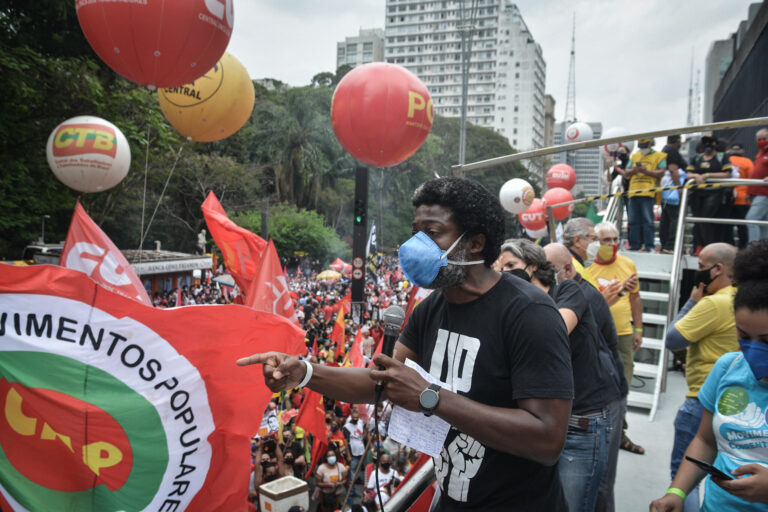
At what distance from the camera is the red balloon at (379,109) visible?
7.42 meters

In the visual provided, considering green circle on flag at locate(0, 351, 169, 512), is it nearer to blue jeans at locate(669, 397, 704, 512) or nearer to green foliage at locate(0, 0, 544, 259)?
blue jeans at locate(669, 397, 704, 512)

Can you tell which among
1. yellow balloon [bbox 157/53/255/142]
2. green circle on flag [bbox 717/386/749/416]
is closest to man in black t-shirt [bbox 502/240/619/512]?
green circle on flag [bbox 717/386/749/416]

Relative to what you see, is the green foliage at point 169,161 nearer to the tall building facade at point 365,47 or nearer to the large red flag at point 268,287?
the large red flag at point 268,287

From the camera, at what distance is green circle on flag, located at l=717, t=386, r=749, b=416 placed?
1.91 m

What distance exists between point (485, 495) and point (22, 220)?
18523 mm

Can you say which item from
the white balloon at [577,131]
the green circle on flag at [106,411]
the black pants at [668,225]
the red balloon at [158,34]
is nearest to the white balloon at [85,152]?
the red balloon at [158,34]

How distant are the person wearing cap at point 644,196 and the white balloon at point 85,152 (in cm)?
817

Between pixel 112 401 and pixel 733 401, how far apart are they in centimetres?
312

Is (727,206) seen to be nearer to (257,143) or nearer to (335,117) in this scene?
(335,117)

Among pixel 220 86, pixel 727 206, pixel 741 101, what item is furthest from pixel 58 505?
pixel 741 101

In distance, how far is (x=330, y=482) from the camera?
719 cm

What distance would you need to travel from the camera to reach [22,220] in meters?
16.4

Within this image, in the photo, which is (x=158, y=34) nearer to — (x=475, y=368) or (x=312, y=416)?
(x=312, y=416)

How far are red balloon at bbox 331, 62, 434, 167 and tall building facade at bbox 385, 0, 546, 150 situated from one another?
102 meters
